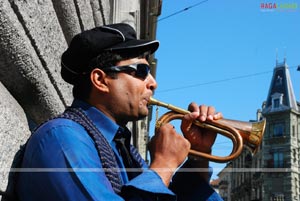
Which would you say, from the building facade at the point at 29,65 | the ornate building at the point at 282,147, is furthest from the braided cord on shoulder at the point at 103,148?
the ornate building at the point at 282,147

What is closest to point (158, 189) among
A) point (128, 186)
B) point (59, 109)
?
point (128, 186)

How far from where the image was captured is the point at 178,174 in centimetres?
232

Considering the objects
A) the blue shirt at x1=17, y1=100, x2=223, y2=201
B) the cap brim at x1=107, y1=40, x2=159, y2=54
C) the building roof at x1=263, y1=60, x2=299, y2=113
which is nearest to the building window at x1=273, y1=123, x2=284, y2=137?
the building roof at x1=263, y1=60, x2=299, y2=113

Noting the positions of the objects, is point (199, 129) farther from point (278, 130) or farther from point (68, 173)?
point (278, 130)

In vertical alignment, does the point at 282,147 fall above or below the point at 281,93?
below

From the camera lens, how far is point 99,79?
1.96 m

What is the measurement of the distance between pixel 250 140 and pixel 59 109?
1034 millimetres

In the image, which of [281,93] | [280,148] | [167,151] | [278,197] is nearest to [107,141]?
[167,151]

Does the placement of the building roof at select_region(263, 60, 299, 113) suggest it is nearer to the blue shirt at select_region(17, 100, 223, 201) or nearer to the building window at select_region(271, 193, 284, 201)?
the building window at select_region(271, 193, 284, 201)

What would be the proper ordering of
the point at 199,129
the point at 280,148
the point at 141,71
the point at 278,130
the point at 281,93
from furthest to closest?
the point at 281,93 < the point at 278,130 < the point at 280,148 < the point at 199,129 < the point at 141,71

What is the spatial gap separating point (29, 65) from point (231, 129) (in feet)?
3.54

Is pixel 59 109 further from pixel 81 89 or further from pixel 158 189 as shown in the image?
pixel 158 189

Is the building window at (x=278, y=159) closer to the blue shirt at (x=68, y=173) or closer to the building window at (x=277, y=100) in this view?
the building window at (x=277, y=100)

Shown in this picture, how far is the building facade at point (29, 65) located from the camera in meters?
1.86
